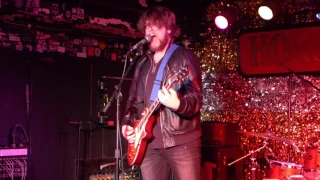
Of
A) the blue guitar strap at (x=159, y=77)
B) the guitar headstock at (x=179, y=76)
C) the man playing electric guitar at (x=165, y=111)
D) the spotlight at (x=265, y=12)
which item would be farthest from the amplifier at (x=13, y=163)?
the spotlight at (x=265, y=12)

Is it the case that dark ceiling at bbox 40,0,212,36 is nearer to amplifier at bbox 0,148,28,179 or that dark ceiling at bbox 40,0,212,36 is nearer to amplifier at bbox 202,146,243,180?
amplifier at bbox 0,148,28,179

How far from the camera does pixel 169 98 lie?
2.83 m

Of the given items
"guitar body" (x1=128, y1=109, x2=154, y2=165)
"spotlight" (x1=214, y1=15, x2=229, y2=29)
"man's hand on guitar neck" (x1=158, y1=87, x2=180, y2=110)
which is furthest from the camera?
"spotlight" (x1=214, y1=15, x2=229, y2=29)

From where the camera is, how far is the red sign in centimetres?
652

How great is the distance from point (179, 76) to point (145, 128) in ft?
1.53

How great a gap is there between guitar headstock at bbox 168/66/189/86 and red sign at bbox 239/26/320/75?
384 centimetres

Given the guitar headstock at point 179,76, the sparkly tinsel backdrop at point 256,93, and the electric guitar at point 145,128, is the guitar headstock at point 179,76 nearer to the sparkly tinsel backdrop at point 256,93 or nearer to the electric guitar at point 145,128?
the electric guitar at point 145,128

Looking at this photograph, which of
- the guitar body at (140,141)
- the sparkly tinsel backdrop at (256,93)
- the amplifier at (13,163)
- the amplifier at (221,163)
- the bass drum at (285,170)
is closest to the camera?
the guitar body at (140,141)

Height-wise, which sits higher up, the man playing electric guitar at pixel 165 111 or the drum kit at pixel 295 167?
the man playing electric guitar at pixel 165 111

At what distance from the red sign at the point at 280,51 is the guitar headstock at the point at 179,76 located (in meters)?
3.84

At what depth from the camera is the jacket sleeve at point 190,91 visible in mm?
2928

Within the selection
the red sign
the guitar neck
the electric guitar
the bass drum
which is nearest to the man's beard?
the electric guitar

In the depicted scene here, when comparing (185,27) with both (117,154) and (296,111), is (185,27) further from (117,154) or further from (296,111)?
(117,154)

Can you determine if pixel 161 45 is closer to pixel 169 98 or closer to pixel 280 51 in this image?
pixel 169 98
